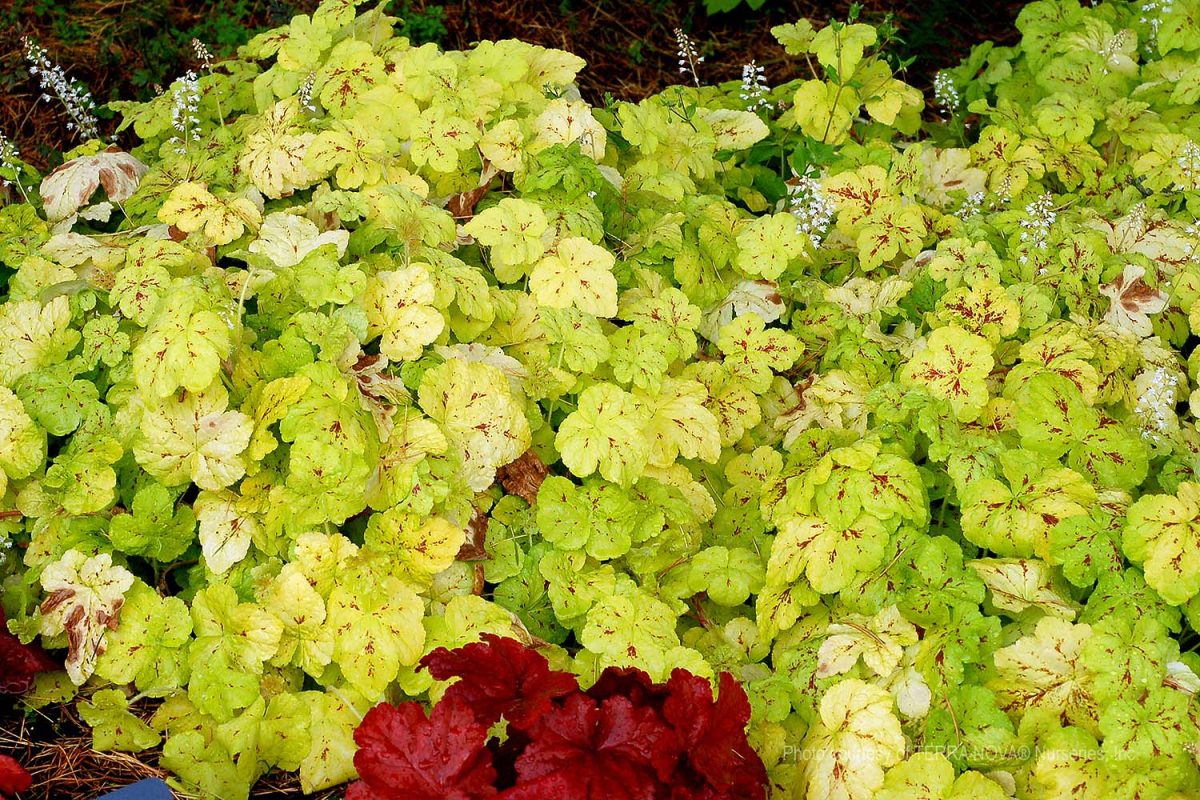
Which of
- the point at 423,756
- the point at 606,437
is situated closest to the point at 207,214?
the point at 606,437

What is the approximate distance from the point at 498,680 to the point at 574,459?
55 cm

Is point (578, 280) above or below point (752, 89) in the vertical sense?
above

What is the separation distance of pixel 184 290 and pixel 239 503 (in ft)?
1.27

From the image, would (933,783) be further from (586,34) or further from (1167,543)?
(586,34)

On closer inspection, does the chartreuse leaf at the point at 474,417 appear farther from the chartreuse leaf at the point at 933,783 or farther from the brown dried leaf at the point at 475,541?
the chartreuse leaf at the point at 933,783

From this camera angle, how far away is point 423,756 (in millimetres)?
1469

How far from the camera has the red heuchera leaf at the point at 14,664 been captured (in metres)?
1.92

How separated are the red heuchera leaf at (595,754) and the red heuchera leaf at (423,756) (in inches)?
2.2

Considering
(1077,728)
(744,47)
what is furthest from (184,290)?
(744,47)

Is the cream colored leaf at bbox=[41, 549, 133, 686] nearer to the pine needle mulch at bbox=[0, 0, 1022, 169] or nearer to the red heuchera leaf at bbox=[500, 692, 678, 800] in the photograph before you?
the red heuchera leaf at bbox=[500, 692, 678, 800]

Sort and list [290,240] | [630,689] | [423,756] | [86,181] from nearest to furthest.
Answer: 1. [423,756]
2. [630,689]
3. [290,240]
4. [86,181]

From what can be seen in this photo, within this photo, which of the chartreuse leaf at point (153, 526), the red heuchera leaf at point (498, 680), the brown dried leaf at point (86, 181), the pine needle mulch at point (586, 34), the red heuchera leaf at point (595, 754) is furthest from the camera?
the pine needle mulch at point (586, 34)

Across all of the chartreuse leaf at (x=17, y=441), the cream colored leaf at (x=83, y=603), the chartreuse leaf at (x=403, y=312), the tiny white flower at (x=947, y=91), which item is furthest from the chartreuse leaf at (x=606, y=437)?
the tiny white flower at (x=947, y=91)

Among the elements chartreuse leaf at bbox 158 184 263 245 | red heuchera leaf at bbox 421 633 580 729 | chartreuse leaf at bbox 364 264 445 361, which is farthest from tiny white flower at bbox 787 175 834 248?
red heuchera leaf at bbox 421 633 580 729
